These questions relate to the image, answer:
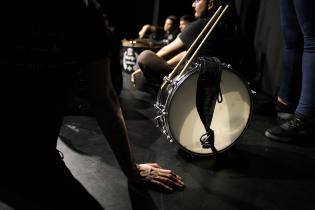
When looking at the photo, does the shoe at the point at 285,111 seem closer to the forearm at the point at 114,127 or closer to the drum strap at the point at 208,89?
the drum strap at the point at 208,89

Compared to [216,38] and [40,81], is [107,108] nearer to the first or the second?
[40,81]

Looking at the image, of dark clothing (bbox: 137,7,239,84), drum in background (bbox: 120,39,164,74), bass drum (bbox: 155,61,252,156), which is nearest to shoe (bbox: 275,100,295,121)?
dark clothing (bbox: 137,7,239,84)

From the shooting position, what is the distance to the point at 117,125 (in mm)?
1070

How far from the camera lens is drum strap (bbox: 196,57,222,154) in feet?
4.77

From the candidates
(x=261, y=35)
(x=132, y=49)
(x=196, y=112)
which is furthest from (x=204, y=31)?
(x=261, y=35)

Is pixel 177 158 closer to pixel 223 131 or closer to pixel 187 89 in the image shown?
pixel 223 131

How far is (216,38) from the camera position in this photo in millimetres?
2006

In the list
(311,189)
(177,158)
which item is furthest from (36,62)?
(311,189)

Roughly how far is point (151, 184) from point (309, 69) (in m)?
1.16

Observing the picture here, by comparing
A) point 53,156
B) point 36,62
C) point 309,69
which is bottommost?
point 53,156

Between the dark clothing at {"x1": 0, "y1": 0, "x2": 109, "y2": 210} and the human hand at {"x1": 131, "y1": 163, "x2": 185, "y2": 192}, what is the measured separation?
410mm

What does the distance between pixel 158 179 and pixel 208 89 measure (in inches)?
17.3

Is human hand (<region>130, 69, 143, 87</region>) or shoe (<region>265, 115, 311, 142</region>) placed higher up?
human hand (<region>130, 69, 143, 87</region>)

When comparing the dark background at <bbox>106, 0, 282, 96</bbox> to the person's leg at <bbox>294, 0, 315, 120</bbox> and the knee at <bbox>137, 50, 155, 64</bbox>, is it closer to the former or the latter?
the knee at <bbox>137, 50, 155, 64</bbox>
